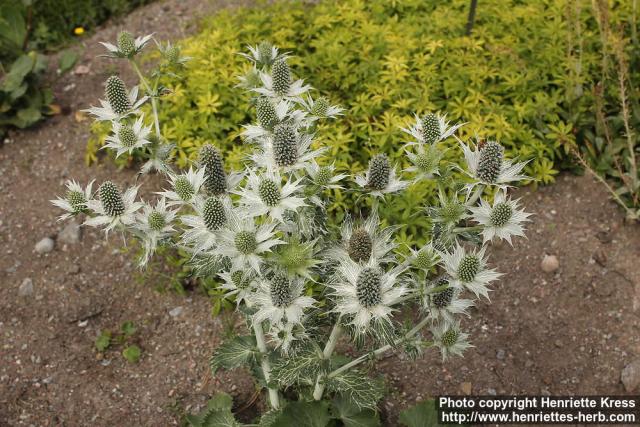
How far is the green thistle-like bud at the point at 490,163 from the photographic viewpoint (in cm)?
229

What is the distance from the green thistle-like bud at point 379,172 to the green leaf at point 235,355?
3.42 ft

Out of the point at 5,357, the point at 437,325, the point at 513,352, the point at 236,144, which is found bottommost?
the point at 513,352

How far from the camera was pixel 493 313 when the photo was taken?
12.1ft

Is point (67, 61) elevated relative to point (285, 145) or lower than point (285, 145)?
lower

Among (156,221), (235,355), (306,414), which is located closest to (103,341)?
(235,355)

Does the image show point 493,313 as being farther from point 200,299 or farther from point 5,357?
point 5,357

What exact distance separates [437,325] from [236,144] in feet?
7.53

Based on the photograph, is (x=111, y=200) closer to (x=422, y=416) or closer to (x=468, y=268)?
(x=468, y=268)

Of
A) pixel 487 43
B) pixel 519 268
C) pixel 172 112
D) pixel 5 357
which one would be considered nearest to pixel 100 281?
pixel 5 357

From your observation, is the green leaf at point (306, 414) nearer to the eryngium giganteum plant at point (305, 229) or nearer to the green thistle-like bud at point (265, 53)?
the eryngium giganteum plant at point (305, 229)

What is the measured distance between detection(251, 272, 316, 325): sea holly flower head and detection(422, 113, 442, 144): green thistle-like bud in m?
0.76

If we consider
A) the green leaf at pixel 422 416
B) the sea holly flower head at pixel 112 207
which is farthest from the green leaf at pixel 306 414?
the sea holly flower head at pixel 112 207

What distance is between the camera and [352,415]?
292 cm

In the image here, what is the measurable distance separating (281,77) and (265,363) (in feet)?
4.36
